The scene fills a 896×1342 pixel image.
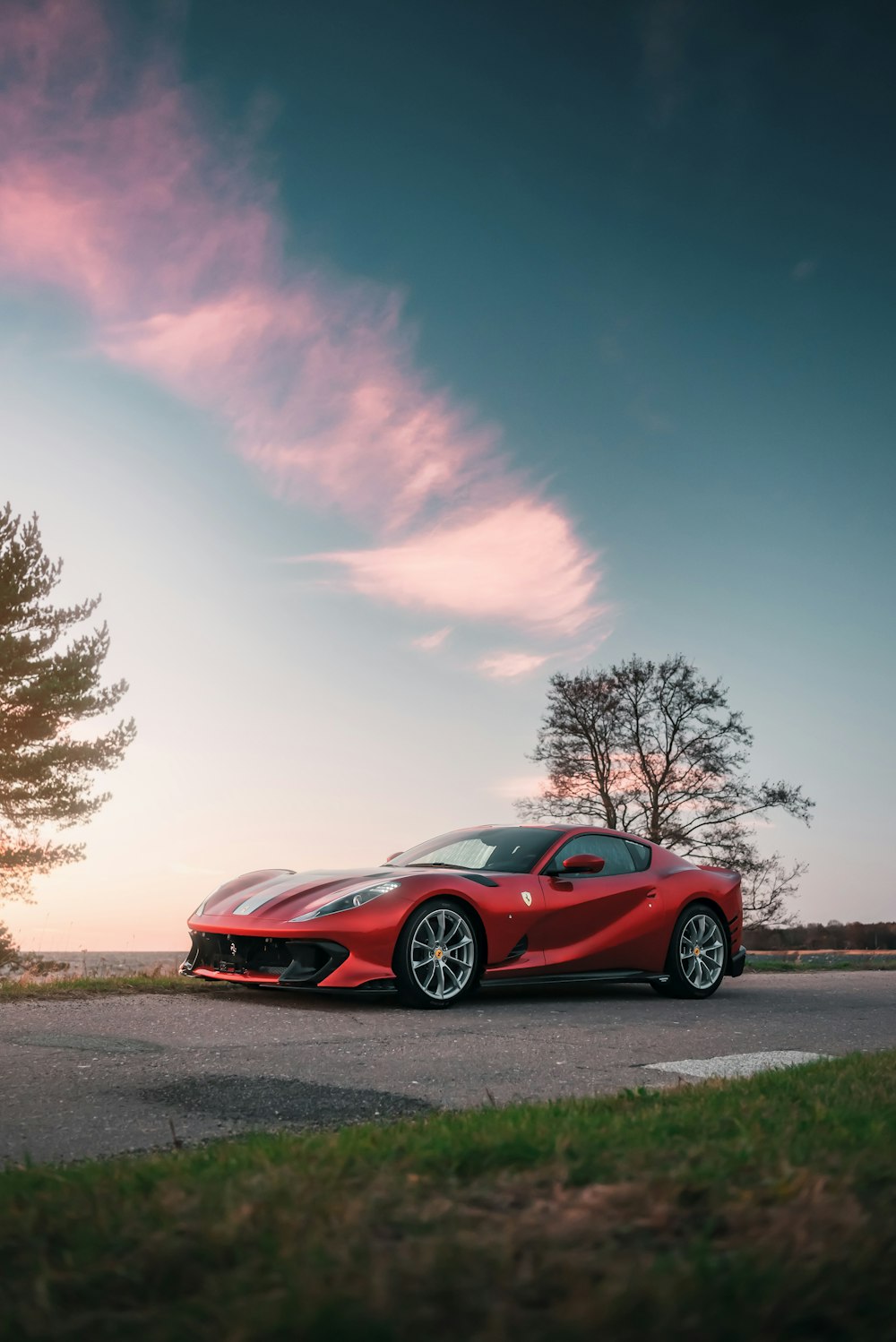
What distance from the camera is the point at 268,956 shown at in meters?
7.72

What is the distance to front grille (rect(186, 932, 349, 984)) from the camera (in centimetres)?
747

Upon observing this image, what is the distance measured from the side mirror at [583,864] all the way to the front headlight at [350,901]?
1599 millimetres

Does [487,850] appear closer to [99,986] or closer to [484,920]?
[484,920]

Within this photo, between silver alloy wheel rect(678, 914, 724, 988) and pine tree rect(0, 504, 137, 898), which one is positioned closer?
silver alloy wheel rect(678, 914, 724, 988)

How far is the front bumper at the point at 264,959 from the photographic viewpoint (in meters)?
7.47

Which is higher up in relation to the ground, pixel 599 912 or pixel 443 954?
pixel 599 912

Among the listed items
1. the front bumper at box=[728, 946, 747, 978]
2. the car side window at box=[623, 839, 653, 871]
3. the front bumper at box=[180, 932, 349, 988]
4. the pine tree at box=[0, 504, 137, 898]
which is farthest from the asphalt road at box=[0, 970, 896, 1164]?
the pine tree at box=[0, 504, 137, 898]

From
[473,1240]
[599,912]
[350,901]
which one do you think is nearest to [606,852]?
[599,912]

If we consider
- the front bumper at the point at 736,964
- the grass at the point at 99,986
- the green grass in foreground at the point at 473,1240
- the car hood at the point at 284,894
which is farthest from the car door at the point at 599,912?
the green grass in foreground at the point at 473,1240

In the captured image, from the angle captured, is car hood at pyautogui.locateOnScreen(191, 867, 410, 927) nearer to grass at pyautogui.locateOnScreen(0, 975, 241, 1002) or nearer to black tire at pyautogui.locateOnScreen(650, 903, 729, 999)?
grass at pyautogui.locateOnScreen(0, 975, 241, 1002)

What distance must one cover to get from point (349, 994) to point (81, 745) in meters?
18.3

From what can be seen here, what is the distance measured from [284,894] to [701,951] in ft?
13.1

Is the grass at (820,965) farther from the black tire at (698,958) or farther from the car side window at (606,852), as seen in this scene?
the car side window at (606,852)

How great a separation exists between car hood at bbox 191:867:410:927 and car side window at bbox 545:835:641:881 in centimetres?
147
